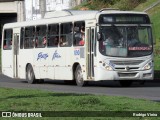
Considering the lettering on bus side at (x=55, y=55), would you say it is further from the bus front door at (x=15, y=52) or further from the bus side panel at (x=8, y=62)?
the bus side panel at (x=8, y=62)

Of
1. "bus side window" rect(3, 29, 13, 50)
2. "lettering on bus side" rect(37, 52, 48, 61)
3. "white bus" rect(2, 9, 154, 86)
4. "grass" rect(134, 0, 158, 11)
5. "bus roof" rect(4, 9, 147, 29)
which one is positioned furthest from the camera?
"grass" rect(134, 0, 158, 11)

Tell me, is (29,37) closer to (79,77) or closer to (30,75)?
(30,75)

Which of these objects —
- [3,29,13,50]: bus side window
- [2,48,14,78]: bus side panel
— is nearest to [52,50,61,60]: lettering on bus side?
[2,48,14,78]: bus side panel

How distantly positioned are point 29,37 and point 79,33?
459cm

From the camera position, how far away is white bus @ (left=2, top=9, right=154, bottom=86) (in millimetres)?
26859

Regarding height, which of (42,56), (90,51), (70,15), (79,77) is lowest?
(79,77)

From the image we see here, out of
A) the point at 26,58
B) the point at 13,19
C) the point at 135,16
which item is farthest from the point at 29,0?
the point at 135,16

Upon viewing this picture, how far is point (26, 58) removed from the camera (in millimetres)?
32156

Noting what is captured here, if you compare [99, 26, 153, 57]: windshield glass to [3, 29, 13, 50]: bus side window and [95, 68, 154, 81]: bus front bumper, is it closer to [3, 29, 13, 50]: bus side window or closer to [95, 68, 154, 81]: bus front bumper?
[95, 68, 154, 81]: bus front bumper

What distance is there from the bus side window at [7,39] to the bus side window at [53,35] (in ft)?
13.3

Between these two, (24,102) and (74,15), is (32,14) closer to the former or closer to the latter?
(74,15)

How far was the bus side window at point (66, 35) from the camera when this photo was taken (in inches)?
1129

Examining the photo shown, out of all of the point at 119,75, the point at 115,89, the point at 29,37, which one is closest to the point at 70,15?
the point at 29,37

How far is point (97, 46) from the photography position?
1060 inches
